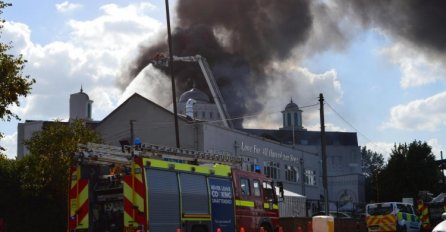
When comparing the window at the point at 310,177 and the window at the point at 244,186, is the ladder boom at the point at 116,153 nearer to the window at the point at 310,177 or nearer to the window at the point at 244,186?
the window at the point at 244,186

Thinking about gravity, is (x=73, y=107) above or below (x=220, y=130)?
above

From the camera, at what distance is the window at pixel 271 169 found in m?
Result: 50.8

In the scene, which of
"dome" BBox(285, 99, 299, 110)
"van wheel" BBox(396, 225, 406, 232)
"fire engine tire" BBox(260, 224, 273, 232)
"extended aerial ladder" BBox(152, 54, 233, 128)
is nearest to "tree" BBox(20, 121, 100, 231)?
"fire engine tire" BBox(260, 224, 273, 232)

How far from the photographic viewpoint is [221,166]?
1680 centimetres

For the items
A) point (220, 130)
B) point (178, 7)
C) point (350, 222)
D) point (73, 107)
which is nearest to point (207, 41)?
point (178, 7)

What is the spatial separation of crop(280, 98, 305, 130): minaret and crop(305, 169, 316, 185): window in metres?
59.8

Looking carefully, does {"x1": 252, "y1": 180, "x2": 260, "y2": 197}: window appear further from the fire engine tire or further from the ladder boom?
the ladder boom

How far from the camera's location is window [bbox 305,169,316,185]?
197 ft

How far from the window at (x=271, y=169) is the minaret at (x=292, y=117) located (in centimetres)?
6902

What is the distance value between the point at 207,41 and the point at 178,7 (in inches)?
475

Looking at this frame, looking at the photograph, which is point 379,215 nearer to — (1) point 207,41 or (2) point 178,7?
(1) point 207,41

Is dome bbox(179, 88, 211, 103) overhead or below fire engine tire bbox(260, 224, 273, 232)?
overhead

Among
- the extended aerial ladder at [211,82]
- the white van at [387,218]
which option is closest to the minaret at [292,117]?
the extended aerial ladder at [211,82]

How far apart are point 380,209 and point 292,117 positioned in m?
95.8
